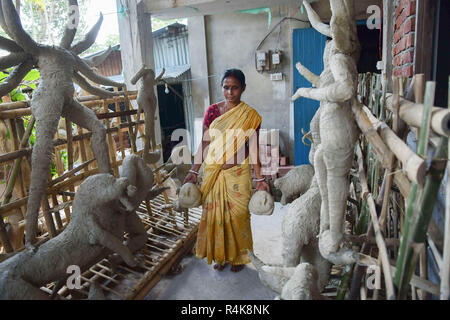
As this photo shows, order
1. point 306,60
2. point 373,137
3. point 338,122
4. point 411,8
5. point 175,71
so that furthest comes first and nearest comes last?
1. point 175,71
2. point 306,60
3. point 411,8
4. point 338,122
5. point 373,137

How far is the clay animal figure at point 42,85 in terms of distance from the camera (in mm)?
2104

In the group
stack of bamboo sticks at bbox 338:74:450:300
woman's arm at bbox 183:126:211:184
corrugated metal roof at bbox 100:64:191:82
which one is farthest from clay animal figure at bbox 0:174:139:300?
corrugated metal roof at bbox 100:64:191:82

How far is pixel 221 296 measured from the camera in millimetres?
2594

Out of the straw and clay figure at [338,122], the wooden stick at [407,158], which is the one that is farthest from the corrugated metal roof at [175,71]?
the wooden stick at [407,158]

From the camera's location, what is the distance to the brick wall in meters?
2.15

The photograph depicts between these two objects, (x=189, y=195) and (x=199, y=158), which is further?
(x=199, y=158)

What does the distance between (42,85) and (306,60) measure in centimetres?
470

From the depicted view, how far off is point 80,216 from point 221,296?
130 cm

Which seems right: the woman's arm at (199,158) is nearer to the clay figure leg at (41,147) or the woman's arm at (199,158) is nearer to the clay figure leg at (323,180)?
the clay figure leg at (41,147)

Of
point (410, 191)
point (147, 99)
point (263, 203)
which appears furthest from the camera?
point (147, 99)

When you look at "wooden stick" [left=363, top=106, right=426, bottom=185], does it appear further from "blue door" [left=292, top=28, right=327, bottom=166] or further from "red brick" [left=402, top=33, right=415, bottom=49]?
"blue door" [left=292, top=28, right=327, bottom=166]

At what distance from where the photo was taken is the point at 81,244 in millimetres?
2150

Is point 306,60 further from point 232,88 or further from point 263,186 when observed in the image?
point 263,186

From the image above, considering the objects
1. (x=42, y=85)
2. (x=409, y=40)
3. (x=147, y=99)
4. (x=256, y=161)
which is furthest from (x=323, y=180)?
(x=147, y=99)
